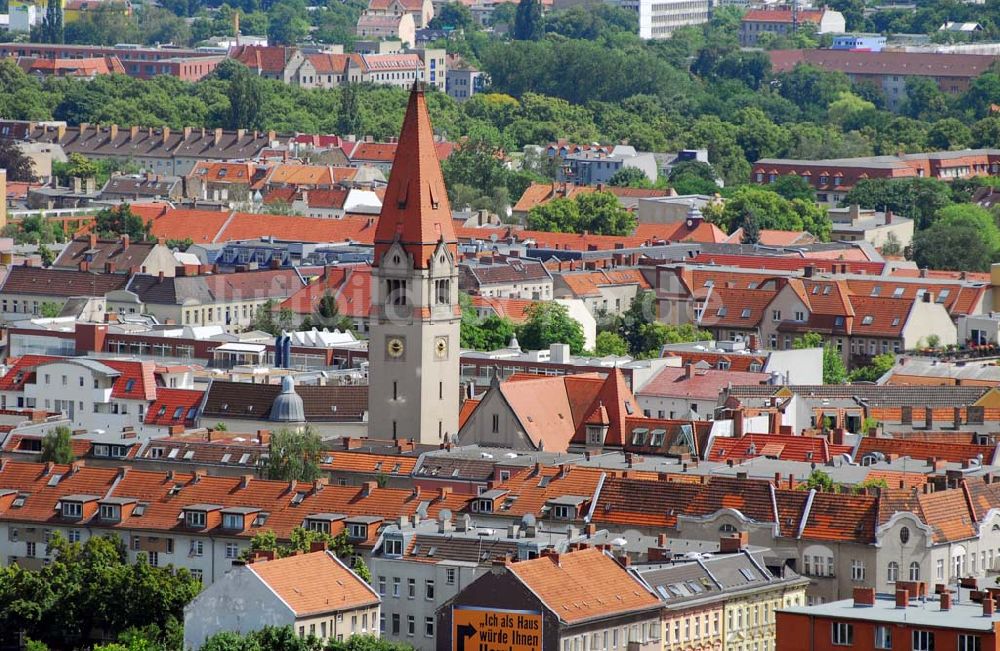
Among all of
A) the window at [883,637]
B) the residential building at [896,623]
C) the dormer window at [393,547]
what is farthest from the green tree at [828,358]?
the window at [883,637]

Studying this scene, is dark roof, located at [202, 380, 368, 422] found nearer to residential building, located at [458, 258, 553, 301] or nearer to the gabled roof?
the gabled roof

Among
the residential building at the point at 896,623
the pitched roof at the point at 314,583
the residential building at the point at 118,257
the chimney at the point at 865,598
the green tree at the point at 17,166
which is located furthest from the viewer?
the green tree at the point at 17,166

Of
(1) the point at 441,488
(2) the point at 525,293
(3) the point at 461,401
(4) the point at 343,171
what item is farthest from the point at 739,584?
(4) the point at 343,171

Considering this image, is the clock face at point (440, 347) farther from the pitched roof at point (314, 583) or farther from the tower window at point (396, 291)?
the pitched roof at point (314, 583)

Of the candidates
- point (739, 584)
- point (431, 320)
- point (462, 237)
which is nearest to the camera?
point (739, 584)

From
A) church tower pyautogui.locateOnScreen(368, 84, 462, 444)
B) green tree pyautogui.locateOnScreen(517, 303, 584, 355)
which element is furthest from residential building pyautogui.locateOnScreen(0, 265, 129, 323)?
church tower pyautogui.locateOnScreen(368, 84, 462, 444)

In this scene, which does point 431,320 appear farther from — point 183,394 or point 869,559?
point 869,559

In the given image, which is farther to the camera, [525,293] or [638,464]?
[525,293]
